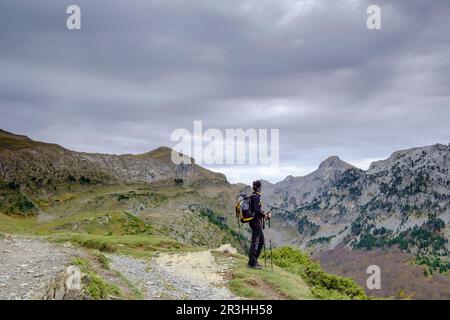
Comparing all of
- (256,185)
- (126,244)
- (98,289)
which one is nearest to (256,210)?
(256,185)

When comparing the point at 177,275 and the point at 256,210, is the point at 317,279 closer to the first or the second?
the point at 256,210

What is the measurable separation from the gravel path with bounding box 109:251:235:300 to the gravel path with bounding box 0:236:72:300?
133 inches

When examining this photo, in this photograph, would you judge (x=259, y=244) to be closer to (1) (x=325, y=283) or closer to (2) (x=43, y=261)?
Result: (1) (x=325, y=283)

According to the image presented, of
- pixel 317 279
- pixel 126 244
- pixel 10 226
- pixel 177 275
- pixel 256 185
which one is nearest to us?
pixel 256 185

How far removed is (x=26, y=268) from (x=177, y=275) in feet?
24.4

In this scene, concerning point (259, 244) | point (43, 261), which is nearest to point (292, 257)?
point (259, 244)

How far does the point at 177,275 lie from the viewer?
22.0 m

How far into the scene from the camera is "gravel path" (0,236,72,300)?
16748mm

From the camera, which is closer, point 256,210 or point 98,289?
point 98,289

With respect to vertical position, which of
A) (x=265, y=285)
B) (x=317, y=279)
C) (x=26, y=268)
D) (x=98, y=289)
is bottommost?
(x=317, y=279)

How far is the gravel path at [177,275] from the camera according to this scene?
17906 millimetres
